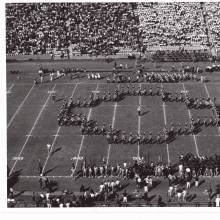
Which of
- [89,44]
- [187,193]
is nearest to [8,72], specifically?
[89,44]

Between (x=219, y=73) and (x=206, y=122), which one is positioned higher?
(x=219, y=73)

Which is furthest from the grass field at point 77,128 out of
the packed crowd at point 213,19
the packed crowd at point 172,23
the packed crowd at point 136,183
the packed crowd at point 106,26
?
the packed crowd at point 172,23

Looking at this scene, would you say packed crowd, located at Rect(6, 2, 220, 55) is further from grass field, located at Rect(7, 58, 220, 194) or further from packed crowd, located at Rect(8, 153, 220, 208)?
packed crowd, located at Rect(8, 153, 220, 208)

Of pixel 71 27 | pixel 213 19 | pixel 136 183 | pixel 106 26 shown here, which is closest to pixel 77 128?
pixel 136 183

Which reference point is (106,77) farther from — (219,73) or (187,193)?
(187,193)

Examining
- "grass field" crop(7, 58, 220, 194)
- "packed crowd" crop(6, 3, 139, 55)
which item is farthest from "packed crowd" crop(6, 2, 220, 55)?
"grass field" crop(7, 58, 220, 194)
